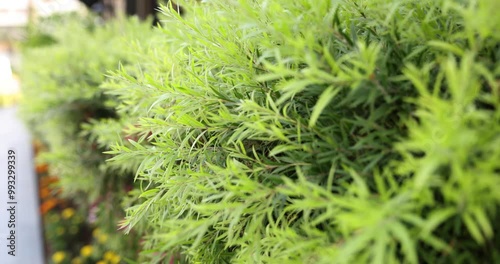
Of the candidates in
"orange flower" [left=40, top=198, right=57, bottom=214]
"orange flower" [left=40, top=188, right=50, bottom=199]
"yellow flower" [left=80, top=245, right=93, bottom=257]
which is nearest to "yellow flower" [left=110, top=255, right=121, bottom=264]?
"yellow flower" [left=80, top=245, right=93, bottom=257]

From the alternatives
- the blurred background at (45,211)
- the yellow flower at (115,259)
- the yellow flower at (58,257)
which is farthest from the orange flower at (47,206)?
the yellow flower at (115,259)

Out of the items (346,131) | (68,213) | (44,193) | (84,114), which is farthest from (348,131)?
(44,193)

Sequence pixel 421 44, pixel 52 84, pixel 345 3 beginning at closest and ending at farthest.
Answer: pixel 421 44 < pixel 345 3 < pixel 52 84

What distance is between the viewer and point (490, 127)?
71 centimetres

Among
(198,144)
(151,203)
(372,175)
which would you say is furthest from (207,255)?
(372,175)

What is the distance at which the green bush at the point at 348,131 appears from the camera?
0.68 meters

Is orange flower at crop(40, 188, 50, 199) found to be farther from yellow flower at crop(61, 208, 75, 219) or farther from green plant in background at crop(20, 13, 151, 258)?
green plant in background at crop(20, 13, 151, 258)

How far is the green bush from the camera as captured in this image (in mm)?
682

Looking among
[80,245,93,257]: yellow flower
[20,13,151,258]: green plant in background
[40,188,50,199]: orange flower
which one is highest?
[20,13,151,258]: green plant in background

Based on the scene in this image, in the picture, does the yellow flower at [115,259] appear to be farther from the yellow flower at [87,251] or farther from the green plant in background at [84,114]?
the yellow flower at [87,251]

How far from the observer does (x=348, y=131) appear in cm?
96

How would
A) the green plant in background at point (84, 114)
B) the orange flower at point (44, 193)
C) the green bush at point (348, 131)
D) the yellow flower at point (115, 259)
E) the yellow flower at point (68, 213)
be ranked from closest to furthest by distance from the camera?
1. the green bush at point (348, 131)
2. the green plant in background at point (84, 114)
3. the yellow flower at point (115, 259)
4. the yellow flower at point (68, 213)
5. the orange flower at point (44, 193)

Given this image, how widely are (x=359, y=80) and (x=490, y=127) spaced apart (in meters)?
0.24

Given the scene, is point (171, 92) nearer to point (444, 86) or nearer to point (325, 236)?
point (325, 236)
